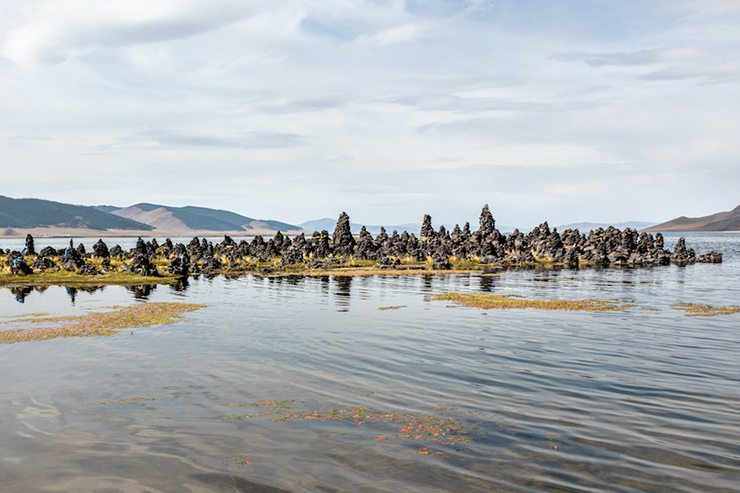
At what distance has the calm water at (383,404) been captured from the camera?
40.0 feet

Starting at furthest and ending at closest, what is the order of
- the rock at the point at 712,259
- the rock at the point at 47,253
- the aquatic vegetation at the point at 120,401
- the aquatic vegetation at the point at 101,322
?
1. the rock at the point at 712,259
2. the rock at the point at 47,253
3. the aquatic vegetation at the point at 101,322
4. the aquatic vegetation at the point at 120,401

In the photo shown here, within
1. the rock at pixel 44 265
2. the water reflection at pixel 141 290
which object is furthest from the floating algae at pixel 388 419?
the rock at pixel 44 265

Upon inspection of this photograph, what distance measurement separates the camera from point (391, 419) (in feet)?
51.7

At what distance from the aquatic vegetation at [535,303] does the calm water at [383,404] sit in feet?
13.2

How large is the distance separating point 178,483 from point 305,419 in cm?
479

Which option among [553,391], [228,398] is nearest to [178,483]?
[228,398]

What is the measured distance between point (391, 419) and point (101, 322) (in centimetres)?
2599

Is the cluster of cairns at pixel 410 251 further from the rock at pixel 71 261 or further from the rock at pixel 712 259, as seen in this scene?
the rock at pixel 71 261

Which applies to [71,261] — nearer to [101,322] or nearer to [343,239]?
[101,322]

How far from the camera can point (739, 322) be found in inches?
1271

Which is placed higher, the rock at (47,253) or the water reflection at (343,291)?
the rock at (47,253)

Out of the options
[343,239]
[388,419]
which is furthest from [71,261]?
[388,419]

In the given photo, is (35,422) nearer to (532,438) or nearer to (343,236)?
(532,438)

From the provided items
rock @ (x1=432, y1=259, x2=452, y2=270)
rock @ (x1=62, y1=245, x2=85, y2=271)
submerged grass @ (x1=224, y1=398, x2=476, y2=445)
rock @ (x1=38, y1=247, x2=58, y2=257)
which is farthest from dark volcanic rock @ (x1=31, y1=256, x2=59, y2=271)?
submerged grass @ (x1=224, y1=398, x2=476, y2=445)
